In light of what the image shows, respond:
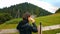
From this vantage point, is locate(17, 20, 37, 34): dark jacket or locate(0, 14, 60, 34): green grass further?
locate(0, 14, 60, 34): green grass

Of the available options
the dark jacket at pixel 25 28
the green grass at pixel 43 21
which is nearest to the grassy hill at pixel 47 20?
the green grass at pixel 43 21

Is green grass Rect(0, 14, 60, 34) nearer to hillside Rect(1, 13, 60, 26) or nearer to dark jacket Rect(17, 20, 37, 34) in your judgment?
hillside Rect(1, 13, 60, 26)

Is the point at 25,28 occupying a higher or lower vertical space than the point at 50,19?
higher

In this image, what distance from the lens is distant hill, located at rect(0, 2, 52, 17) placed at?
1397cm

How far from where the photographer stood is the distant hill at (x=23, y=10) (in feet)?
45.8

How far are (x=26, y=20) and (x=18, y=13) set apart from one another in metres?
8.30

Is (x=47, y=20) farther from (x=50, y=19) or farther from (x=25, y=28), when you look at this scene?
(x=25, y=28)

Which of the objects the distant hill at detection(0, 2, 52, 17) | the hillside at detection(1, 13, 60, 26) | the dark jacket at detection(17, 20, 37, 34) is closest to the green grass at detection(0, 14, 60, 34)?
the hillside at detection(1, 13, 60, 26)

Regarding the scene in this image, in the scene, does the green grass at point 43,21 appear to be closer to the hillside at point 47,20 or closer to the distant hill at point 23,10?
the hillside at point 47,20

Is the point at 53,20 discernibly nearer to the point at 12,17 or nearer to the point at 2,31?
the point at 12,17

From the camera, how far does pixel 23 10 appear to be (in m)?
13.9

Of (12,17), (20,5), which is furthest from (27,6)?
(12,17)

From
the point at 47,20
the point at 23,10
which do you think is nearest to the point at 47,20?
the point at 47,20

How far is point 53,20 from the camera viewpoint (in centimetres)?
1382
